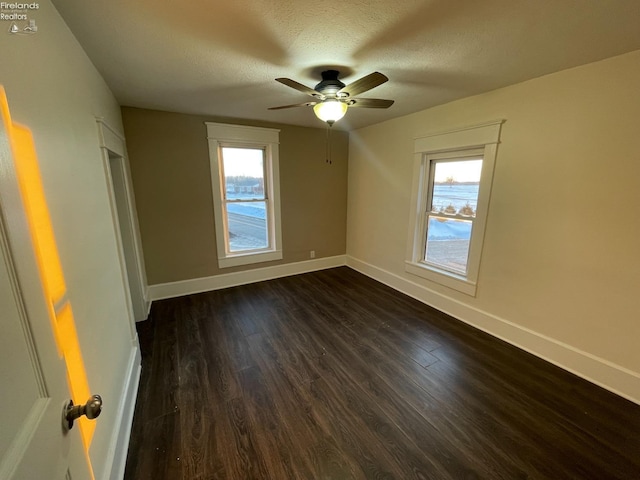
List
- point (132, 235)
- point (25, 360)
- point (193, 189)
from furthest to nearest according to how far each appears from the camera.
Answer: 1. point (193, 189)
2. point (132, 235)
3. point (25, 360)

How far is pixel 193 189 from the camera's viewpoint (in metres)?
3.47

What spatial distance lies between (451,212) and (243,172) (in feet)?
9.31

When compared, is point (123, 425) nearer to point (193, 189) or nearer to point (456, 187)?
point (193, 189)

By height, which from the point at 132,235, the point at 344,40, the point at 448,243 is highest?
the point at 344,40

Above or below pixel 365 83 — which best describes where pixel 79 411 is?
below

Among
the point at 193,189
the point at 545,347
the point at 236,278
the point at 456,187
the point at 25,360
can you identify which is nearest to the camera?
the point at 25,360

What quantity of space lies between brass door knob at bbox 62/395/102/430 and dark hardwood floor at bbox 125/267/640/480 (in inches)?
40.1

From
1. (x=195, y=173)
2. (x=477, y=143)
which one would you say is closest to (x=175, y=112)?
(x=195, y=173)

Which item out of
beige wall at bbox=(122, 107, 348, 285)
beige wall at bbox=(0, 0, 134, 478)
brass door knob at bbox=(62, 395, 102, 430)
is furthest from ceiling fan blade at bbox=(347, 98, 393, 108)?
brass door knob at bbox=(62, 395, 102, 430)

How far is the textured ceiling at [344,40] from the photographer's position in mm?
1359

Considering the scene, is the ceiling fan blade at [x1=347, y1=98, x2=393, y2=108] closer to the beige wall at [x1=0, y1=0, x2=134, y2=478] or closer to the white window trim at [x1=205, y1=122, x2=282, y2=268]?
the beige wall at [x1=0, y1=0, x2=134, y2=478]

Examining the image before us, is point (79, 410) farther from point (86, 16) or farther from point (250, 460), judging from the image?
point (86, 16)

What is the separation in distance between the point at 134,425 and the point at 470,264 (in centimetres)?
318

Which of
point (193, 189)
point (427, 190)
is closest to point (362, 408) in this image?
point (427, 190)
